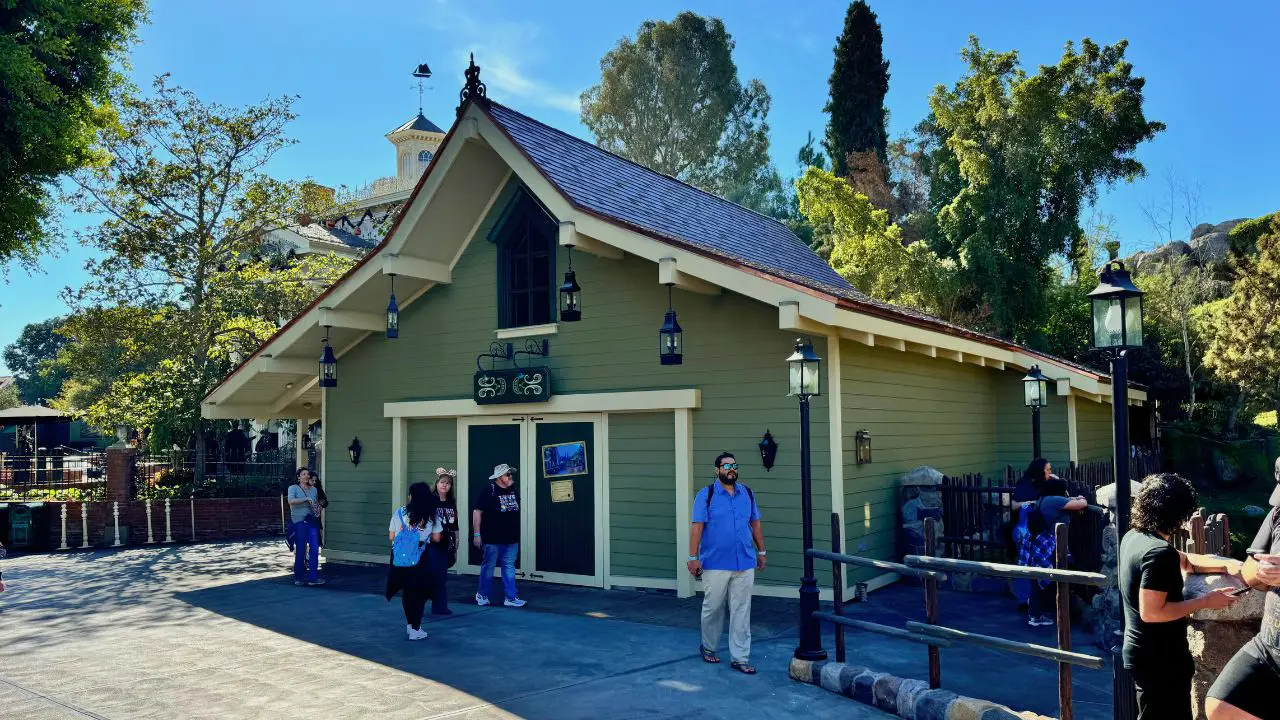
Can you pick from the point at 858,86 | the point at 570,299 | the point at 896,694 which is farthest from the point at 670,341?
the point at 858,86

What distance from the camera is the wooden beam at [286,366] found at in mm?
14352

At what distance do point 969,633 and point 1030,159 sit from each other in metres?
21.8

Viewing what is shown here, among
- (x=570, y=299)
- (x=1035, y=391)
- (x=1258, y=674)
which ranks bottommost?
(x=1258, y=674)

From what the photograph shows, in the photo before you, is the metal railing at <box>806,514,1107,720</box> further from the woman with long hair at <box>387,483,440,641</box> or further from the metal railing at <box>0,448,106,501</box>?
the metal railing at <box>0,448,106,501</box>

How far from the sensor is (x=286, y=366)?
48.1ft

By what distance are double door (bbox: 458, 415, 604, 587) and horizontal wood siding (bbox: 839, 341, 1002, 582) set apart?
128 inches

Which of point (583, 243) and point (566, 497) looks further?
point (566, 497)

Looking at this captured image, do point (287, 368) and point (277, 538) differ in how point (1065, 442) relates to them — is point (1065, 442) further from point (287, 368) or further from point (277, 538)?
point (277, 538)

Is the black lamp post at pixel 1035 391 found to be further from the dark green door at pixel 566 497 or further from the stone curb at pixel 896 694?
the stone curb at pixel 896 694

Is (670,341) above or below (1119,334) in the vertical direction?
above

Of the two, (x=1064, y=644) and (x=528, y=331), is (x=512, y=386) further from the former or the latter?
(x=1064, y=644)

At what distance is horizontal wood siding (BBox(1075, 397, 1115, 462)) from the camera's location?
57.1ft

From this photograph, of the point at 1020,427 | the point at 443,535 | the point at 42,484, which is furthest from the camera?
the point at 42,484

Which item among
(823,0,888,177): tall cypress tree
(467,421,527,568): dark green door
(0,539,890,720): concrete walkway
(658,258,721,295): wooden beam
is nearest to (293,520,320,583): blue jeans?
(0,539,890,720): concrete walkway
